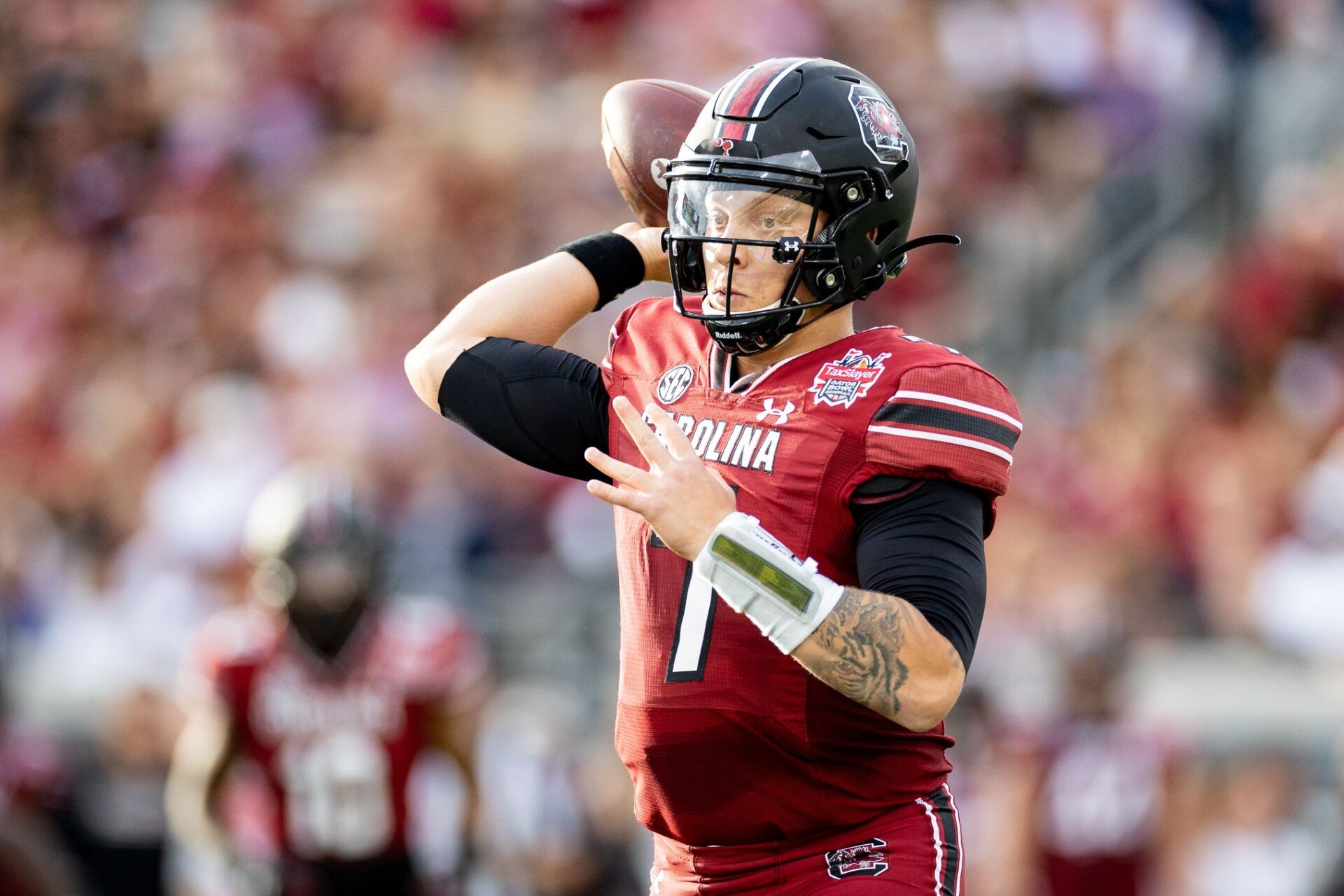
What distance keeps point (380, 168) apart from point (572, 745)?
11.9ft

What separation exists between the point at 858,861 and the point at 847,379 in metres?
0.74

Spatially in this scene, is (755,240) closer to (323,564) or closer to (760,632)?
(760,632)

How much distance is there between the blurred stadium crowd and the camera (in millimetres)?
7129

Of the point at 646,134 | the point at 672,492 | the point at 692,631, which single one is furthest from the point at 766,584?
the point at 646,134

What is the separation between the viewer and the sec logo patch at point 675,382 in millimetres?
3121

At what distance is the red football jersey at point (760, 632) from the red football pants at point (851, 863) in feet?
0.11

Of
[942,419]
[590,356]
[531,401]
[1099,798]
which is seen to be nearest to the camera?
[942,419]

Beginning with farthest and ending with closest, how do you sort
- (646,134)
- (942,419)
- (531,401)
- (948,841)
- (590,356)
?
(590,356), (646,134), (531,401), (948,841), (942,419)

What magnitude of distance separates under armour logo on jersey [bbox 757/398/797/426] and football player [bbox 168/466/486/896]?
3211 millimetres

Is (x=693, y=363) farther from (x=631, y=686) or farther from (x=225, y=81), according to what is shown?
(x=225, y=81)

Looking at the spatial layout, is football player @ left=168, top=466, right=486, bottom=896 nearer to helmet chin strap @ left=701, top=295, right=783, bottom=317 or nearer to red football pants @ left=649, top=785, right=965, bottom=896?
red football pants @ left=649, top=785, right=965, bottom=896

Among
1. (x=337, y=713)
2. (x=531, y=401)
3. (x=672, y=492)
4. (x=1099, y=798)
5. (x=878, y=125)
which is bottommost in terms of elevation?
(x=1099, y=798)

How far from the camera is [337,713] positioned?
19.4 ft

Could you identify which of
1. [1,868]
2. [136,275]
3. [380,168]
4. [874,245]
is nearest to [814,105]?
[874,245]
